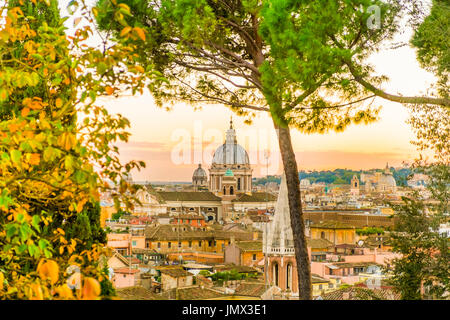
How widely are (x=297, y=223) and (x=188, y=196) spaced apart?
2.27m

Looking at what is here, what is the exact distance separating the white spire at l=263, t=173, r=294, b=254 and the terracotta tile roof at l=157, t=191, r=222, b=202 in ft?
3.73

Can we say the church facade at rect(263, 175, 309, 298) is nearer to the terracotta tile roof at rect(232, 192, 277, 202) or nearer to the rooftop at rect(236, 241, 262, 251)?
the rooftop at rect(236, 241, 262, 251)

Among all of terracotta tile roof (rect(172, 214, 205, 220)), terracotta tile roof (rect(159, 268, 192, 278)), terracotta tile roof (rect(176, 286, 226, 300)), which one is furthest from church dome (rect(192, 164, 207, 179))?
terracotta tile roof (rect(176, 286, 226, 300))

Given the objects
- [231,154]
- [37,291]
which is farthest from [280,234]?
[37,291]

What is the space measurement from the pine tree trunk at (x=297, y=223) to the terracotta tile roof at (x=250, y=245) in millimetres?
1846

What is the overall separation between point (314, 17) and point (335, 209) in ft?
11.7

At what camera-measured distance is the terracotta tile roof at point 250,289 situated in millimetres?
5394

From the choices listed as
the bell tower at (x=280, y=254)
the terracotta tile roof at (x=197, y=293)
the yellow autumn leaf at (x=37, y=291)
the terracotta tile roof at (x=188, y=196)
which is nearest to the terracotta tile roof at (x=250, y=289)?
the terracotta tile roof at (x=197, y=293)

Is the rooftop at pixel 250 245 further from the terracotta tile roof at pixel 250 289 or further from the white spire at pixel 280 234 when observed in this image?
the terracotta tile roof at pixel 250 289

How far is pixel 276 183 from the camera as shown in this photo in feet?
21.0

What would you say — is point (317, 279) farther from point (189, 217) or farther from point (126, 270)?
point (126, 270)

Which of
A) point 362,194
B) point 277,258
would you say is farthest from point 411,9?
point 277,258

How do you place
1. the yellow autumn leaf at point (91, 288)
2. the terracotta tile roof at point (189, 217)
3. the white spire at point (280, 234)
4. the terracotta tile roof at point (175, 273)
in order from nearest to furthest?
the yellow autumn leaf at point (91, 288) < the terracotta tile roof at point (175, 273) < the white spire at point (280, 234) < the terracotta tile roof at point (189, 217)
